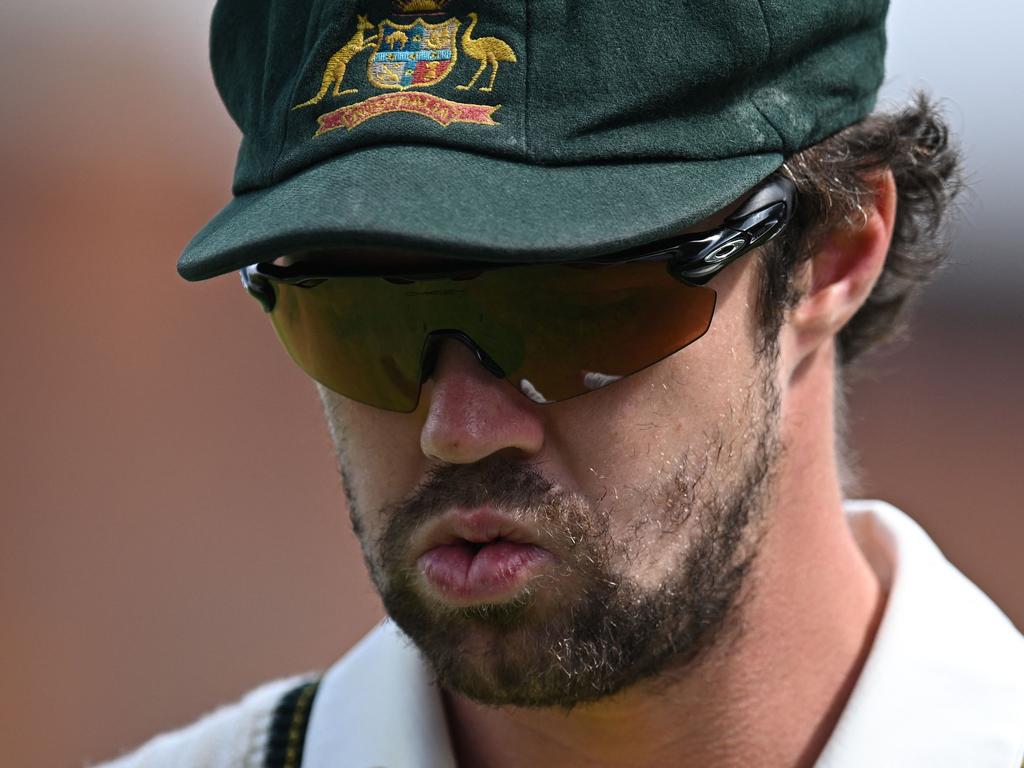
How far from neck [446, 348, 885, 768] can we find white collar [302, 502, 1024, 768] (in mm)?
86

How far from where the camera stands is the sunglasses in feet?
5.69

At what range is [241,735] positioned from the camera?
2.40m

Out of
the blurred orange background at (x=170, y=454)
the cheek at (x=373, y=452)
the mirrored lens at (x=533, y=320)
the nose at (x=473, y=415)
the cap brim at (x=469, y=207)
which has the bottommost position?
the blurred orange background at (x=170, y=454)

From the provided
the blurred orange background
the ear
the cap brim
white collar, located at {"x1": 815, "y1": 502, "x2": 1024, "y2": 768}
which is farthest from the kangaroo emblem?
the blurred orange background

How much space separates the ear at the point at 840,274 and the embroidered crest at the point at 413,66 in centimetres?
65

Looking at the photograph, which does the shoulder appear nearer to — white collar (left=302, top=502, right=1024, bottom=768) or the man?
white collar (left=302, top=502, right=1024, bottom=768)

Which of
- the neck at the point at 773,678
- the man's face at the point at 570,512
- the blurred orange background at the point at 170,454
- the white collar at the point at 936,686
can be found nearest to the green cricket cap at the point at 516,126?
the man's face at the point at 570,512

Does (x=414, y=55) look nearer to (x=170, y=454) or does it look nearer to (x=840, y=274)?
(x=840, y=274)

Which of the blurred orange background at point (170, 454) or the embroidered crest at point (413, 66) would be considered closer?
the embroidered crest at point (413, 66)

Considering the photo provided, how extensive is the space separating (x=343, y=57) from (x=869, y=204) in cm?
90

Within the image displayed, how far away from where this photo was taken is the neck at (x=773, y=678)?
2.04 meters

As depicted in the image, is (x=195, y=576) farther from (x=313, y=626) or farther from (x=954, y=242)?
(x=954, y=242)

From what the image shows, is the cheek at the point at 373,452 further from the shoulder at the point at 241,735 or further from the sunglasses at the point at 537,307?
the shoulder at the point at 241,735

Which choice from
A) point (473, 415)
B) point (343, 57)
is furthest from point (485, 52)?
point (473, 415)
